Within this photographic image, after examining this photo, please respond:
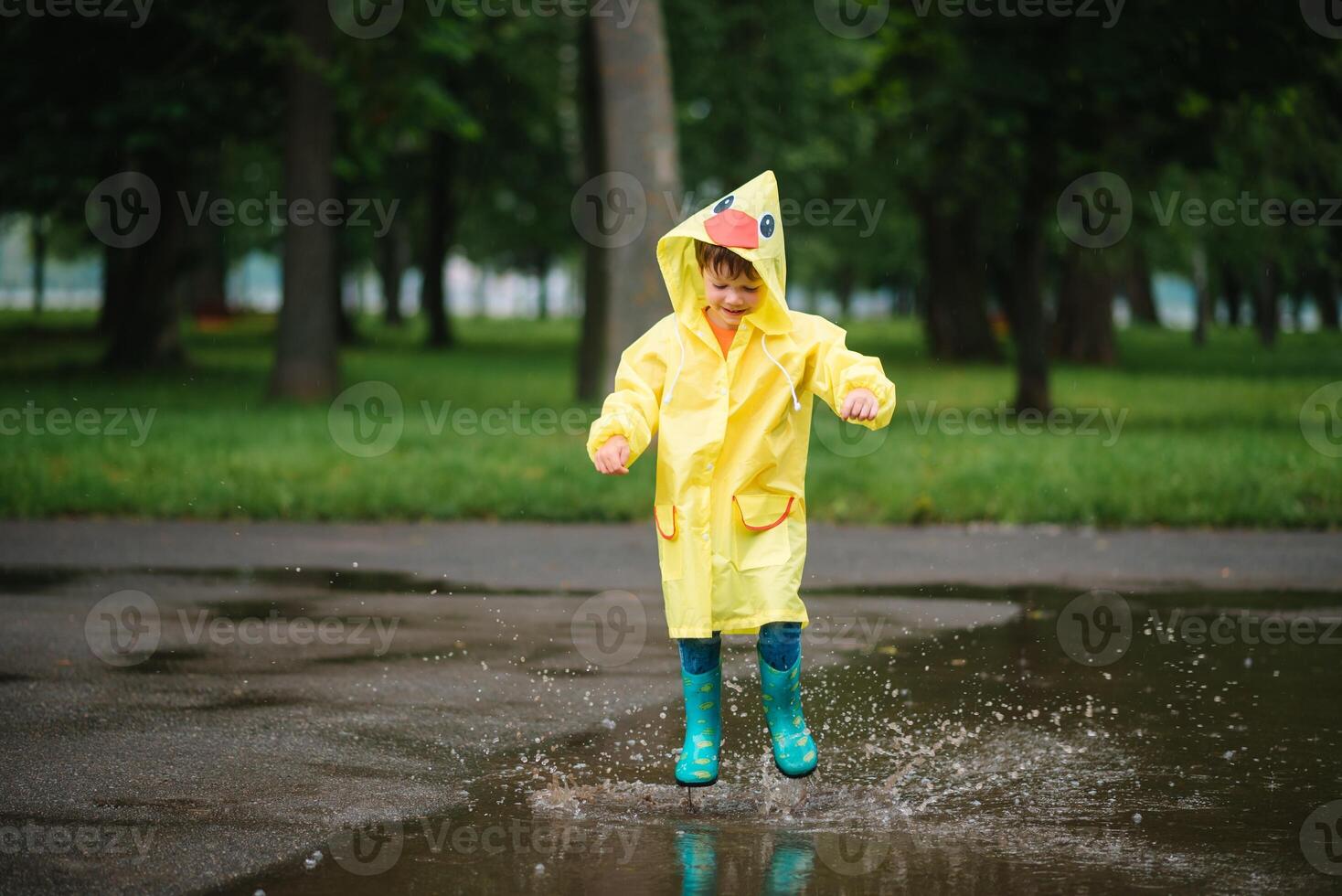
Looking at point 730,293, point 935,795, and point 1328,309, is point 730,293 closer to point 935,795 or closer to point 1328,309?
point 935,795

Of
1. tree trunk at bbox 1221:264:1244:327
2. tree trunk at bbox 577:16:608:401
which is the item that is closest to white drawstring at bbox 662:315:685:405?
tree trunk at bbox 577:16:608:401

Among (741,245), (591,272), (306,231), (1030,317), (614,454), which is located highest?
(306,231)

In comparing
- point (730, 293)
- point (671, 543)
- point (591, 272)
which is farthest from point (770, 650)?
point (591, 272)

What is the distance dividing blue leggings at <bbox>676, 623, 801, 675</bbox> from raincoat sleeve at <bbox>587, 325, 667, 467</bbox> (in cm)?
59

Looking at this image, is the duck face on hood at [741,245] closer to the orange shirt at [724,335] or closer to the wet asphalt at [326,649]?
the orange shirt at [724,335]

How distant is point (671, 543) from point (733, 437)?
359mm

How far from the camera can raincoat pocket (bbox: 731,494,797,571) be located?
5.08 metres

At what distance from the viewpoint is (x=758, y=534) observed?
5.11m

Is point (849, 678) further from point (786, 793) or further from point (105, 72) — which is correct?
point (105, 72)

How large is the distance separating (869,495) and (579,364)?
11510 millimetres

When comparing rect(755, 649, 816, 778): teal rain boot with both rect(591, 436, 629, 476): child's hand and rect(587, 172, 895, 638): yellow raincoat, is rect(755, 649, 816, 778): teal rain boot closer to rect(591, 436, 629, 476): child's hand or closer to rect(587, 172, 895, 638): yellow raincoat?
rect(587, 172, 895, 638): yellow raincoat

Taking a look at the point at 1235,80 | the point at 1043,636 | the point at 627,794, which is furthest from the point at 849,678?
the point at 1235,80

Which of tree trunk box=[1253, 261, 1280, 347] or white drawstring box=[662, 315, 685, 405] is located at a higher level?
tree trunk box=[1253, 261, 1280, 347]

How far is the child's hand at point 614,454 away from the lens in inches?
196
